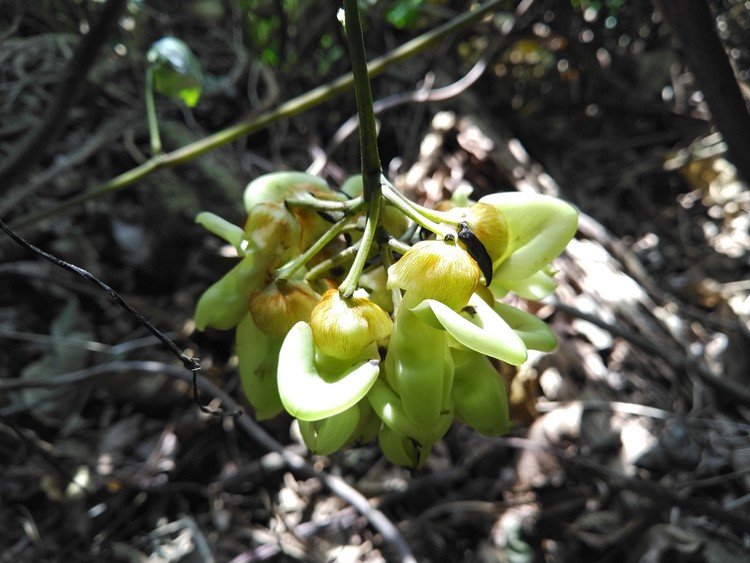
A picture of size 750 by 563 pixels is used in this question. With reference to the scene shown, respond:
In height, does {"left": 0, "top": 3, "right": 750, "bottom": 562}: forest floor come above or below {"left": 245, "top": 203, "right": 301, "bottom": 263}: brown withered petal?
below

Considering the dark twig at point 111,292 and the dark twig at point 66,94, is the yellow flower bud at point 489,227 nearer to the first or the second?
the dark twig at point 111,292

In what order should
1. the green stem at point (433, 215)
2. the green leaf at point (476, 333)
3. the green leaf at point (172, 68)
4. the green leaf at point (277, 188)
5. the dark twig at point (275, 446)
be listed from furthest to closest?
the green leaf at point (172, 68) → the dark twig at point (275, 446) → the green leaf at point (277, 188) → the green stem at point (433, 215) → the green leaf at point (476, 333)

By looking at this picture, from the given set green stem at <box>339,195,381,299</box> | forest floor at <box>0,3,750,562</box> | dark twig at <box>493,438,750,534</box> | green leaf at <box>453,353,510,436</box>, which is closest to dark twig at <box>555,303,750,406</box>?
forest floor at <box>0,3,750,562</box>

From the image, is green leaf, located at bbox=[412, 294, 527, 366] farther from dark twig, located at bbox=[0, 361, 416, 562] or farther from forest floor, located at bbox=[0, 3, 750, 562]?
dark twig, located at bbox=[0, 361, 416, 562]

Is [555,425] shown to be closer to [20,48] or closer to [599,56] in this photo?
[599,56]

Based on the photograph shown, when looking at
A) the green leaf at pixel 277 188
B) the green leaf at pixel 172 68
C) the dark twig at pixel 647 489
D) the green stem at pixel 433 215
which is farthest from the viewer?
the green leaf at pixel 172 68

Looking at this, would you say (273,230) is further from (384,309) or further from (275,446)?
(275,446)

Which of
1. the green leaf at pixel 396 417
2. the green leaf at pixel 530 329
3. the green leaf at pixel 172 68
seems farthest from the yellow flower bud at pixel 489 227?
the green leaf at pixel 172 68

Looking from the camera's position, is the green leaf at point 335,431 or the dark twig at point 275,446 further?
the dark twig at point 275,446
